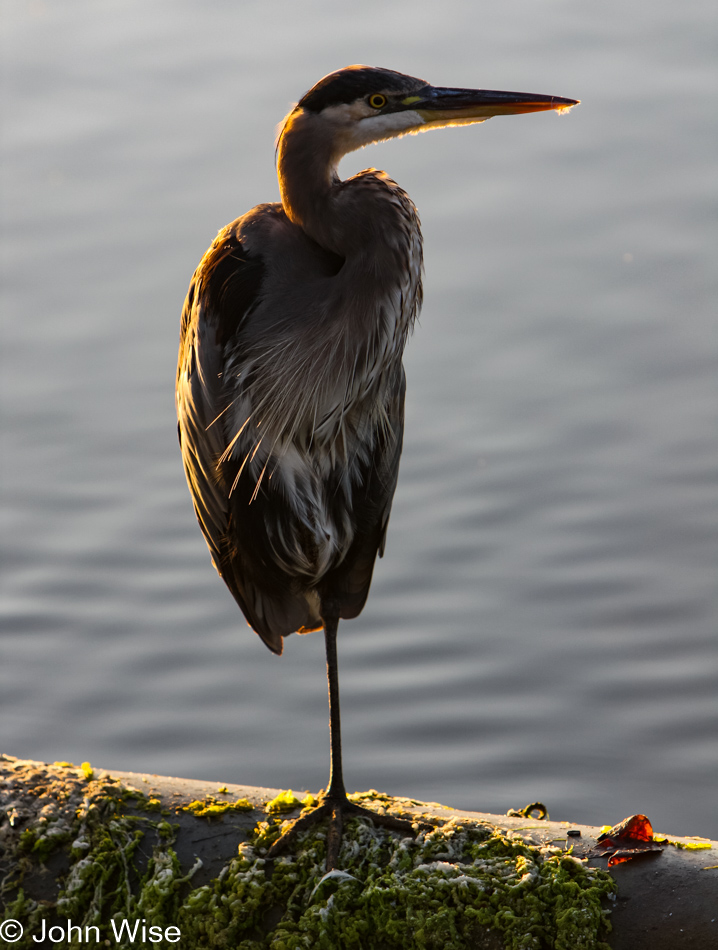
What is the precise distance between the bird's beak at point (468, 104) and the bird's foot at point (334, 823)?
1501 mm

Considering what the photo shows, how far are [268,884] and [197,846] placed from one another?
192 millimetres

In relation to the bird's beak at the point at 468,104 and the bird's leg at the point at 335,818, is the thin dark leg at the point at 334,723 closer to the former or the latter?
the bird's leg at the point at 335,818

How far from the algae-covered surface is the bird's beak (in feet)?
4.97

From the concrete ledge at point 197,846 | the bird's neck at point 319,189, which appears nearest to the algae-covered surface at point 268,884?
the concrete ledge at point 197,846

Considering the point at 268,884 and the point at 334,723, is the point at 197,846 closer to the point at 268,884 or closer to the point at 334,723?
the point at 268,884

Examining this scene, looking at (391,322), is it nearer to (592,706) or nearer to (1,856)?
(1,856)

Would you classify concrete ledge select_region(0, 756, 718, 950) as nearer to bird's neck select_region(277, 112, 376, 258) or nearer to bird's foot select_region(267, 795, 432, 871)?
bird's foot select_region(267, 795, 432, 871)

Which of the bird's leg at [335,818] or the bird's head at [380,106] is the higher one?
the bird's head at [380,106]

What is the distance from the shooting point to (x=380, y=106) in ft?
8.23

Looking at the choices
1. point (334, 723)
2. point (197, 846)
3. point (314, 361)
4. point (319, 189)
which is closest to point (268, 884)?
point (197, 846)

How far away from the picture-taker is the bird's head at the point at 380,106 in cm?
248

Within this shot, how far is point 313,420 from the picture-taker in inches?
104

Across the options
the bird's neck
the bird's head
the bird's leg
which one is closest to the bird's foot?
the bird's leg

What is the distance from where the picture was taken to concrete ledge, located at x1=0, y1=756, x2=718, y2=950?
82.2 inches
